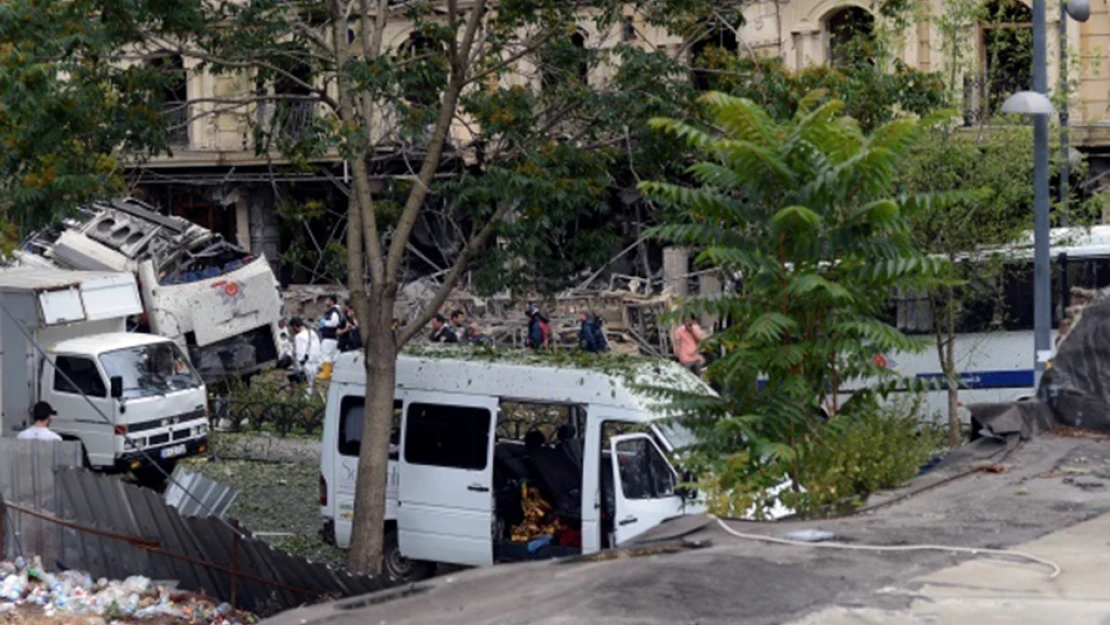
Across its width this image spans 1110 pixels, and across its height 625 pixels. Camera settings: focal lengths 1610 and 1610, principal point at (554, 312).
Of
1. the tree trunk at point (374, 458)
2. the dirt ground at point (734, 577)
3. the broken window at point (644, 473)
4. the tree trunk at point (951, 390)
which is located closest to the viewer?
the dirt ground at point (734, 577)

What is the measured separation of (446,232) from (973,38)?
53.8 feet

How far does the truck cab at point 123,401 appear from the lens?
22344mm

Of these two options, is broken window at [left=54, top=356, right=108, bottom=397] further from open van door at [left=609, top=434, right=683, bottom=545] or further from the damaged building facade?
open van door at [left=609, top=434, right=683, bottom=545]

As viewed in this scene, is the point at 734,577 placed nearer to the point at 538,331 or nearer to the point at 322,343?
the point at 538,331

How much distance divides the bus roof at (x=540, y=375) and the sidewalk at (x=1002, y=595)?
669cm

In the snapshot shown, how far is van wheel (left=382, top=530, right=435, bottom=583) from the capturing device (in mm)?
16438

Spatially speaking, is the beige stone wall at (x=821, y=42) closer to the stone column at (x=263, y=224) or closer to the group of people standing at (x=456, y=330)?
the group of people standing at (x=456, y=330)

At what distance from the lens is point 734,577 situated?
25.6ft

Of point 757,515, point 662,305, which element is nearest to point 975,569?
point 757,515

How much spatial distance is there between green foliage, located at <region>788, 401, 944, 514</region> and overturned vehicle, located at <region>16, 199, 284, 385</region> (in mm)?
18873

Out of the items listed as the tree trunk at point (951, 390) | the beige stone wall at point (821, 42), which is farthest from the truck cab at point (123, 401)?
the tree trunk at point (951, 390)

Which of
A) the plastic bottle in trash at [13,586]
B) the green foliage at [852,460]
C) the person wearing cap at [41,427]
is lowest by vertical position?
the plastic bottle in trash at [13,586]

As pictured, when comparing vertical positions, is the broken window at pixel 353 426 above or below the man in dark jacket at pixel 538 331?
below

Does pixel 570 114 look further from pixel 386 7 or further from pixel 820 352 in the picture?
pixel 820 352
